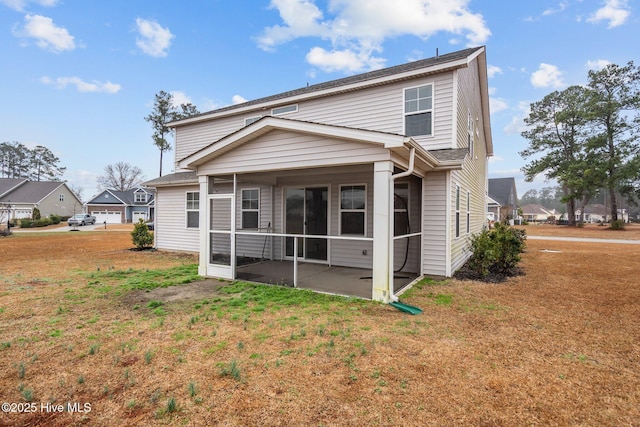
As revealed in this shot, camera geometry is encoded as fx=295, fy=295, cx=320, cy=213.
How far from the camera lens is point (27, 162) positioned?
50.1m

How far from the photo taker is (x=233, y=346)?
3.35 metres

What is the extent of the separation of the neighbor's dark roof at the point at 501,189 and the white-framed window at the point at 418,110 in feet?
129

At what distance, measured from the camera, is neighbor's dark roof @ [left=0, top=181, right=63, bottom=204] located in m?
35.7

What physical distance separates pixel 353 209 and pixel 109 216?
43.5 metres

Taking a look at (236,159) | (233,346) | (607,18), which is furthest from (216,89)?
(607,18)

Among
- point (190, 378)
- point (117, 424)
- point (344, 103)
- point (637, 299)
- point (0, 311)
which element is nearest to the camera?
point (117, 424)

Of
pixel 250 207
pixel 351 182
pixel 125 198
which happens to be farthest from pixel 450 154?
pixel 125 198

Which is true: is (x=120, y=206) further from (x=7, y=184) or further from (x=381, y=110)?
(x=381, y=110)

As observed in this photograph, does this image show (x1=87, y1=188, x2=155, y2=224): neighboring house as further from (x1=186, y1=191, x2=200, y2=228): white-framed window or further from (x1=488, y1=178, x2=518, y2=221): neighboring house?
(x1=488, y1=178, x2=518, y2=221): neighboring house

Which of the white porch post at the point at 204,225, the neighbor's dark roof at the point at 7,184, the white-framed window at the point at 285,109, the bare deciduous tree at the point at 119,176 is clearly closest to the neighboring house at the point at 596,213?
the white-framed window at the point at 285,109

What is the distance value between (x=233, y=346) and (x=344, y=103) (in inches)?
290

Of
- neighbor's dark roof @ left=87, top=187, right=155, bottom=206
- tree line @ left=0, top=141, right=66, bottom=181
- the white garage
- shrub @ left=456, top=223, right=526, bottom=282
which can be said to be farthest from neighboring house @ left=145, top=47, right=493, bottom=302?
tree line @ left=0, top=141, right=66, bottom=181

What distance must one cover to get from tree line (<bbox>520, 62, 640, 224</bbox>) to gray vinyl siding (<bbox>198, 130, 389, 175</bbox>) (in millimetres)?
28928

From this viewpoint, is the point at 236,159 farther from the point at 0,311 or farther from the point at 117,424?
the point at 117,424
